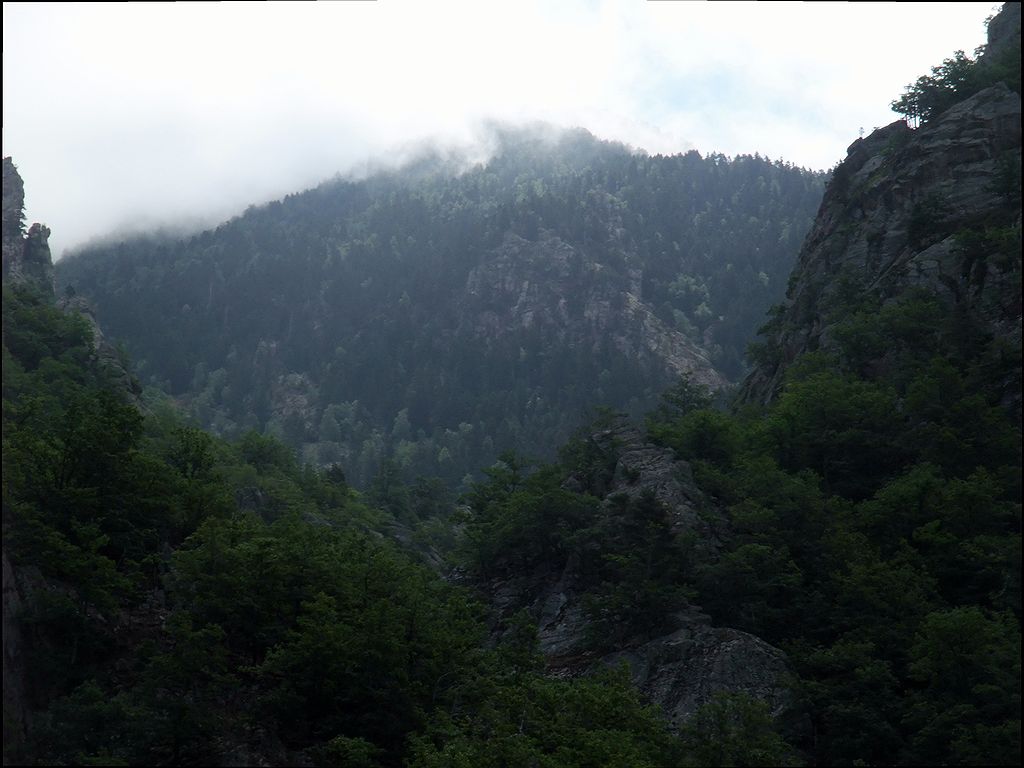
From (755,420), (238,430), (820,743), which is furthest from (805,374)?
(238,430)

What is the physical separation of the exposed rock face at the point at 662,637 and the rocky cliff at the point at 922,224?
1863 centimetres

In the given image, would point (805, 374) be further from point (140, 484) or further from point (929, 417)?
point (140, 484)

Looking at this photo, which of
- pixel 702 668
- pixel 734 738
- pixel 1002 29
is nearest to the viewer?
pixel 734 738

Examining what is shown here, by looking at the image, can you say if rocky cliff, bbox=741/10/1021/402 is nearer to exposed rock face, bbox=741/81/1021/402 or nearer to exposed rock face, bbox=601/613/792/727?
exposed rock face, bbox=741/81/1021/402

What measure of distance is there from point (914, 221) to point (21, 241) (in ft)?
290

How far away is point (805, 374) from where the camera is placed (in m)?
63.8

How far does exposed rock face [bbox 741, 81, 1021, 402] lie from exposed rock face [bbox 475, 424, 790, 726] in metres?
19.2

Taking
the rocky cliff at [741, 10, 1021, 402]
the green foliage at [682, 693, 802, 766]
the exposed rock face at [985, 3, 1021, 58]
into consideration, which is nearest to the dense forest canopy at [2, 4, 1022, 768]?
the green foliage at [682, 693, 802, 766]

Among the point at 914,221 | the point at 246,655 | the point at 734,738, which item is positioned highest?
the point at 914,221

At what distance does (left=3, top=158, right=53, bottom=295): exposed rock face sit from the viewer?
9350 centimetres

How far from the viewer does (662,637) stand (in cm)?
3834

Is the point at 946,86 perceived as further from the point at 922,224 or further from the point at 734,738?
the point at 734,738

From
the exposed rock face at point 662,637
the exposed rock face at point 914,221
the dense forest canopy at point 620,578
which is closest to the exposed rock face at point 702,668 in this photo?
the exposed rock face at point 662,637

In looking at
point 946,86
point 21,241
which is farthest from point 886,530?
point 21,241
